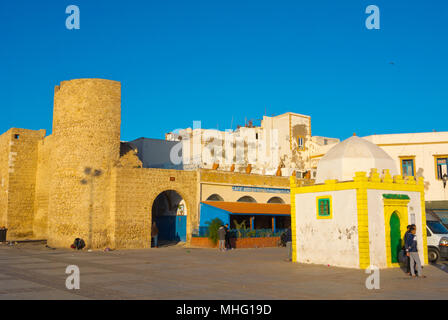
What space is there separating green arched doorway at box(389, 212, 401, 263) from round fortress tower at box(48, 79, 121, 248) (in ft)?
51.8

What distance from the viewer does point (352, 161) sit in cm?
1505

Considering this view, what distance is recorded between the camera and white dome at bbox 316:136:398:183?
1499 centimetres

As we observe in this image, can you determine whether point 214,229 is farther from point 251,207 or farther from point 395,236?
point 395,236

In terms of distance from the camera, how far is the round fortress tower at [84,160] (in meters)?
24.0

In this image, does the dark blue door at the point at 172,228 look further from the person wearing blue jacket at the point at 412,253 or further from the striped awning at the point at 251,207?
the person wearing blue jacket at the point at 412,253

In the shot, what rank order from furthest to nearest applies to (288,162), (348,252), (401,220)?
1. (288,162)
2. (401,220)
3. (348,252)

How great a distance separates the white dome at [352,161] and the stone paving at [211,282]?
3.36m

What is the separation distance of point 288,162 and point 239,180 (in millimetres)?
15450

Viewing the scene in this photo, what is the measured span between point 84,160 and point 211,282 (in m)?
15.7

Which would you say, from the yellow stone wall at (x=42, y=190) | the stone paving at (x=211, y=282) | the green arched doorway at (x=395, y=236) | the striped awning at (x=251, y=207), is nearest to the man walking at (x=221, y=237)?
the striped awning at (x=251, y=207)

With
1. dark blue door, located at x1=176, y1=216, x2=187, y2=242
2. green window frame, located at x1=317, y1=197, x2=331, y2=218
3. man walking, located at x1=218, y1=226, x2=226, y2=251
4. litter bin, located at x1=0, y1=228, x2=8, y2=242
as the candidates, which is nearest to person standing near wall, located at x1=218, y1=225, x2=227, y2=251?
man walking, located at x1=218, y1=226, x2=226, y2=251
